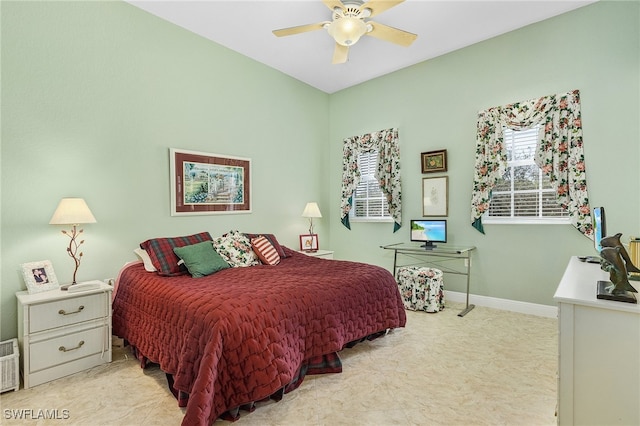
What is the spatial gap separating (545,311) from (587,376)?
96.8 inches

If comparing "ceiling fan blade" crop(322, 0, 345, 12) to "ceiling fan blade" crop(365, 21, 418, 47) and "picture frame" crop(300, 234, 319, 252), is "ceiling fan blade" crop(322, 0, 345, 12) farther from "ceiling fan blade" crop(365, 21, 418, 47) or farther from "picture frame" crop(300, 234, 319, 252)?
"picture frame" crop(300, 234, 319, 252)

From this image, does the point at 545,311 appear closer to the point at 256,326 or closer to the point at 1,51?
the point at 256,326

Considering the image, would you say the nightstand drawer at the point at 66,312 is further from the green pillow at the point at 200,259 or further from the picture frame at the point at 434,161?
the picture frame at the point at 434,161

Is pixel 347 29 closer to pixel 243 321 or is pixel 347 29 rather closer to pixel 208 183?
pixel 208 183

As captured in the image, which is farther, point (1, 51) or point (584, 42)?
point (584, 42)

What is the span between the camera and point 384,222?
4801 millimetres

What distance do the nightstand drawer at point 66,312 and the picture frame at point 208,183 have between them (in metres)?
1.18

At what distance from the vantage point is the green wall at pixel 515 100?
120 inches

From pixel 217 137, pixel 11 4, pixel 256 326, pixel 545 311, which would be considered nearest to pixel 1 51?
pixel 11 4

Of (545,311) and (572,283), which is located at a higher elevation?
(572,283)

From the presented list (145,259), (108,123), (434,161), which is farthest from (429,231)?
(108,123)

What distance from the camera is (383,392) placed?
6.87 feet

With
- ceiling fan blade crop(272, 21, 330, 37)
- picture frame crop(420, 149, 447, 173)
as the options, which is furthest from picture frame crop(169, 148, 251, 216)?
picture frame crop(420, 149, 447, 173)

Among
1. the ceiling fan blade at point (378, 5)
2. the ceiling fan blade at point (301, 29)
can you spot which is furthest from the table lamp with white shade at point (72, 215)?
the ceiling fan blade at point (378, 5)
